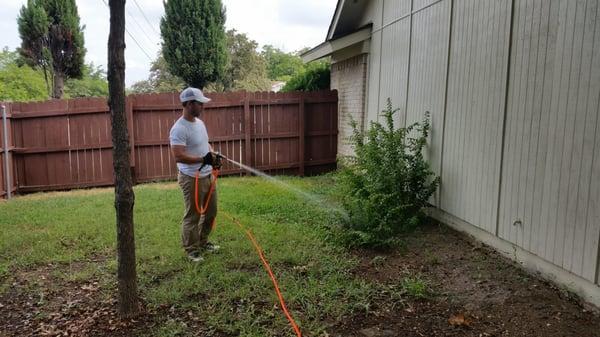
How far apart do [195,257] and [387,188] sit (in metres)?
2.52

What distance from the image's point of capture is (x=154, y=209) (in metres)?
7.23

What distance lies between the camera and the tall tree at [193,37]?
15.6m

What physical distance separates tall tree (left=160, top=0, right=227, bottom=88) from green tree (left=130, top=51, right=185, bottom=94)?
10.8 m

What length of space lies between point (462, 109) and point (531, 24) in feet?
4.49

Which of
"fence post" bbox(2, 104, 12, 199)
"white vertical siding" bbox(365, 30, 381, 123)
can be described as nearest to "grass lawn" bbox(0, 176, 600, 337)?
"fence post" bbox(2, 104, 12, 199)

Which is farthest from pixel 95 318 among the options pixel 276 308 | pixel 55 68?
pixel 55 68

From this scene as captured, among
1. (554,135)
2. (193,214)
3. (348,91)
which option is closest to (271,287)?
(193,214)

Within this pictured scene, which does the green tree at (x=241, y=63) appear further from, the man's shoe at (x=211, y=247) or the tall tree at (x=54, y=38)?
the man's shoe at (x=211, y=247)

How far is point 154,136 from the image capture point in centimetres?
996

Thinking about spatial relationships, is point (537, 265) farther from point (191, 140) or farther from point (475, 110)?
point (191, 140)

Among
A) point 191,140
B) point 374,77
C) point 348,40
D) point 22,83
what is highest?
point 348,40

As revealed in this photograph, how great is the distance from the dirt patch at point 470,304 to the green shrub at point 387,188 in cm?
46

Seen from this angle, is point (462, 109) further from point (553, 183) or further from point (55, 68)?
point (55, 68)

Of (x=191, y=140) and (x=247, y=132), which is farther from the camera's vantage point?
(x=247, y=132)
